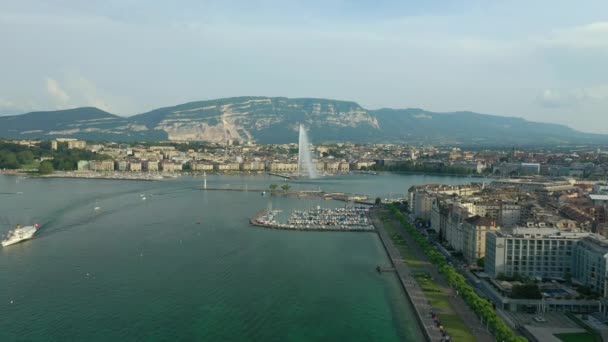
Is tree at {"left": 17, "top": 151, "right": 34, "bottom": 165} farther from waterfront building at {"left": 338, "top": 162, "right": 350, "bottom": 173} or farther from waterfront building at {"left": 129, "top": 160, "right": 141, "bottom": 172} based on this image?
waterfront building at {"left": 338, "top": 162, "right": 350, "bottom": 173}

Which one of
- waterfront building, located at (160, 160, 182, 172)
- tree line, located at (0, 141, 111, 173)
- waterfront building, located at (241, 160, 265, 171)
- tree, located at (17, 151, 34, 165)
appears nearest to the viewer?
tree line, located at (0, 141, 111, 173)

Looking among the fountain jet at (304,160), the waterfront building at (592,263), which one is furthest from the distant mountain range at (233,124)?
the waterfront building at (592,263)

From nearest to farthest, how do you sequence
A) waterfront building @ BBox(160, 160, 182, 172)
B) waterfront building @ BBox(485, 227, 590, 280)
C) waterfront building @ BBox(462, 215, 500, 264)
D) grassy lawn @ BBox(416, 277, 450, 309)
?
→ grassy lawn @ BBox(416, 277, 450, 309) → waterfront building @ BBox(485, 227, 590, 280) → waterfront building @ BBox(462, 215, 500, 264) → waterfront building @ BBox(160, 160, 182, 172)

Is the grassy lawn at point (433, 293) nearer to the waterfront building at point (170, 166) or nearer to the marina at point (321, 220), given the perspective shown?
the marina at point (321, 220)

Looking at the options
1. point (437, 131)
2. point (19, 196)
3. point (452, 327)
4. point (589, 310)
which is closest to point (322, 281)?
point (452, 327)

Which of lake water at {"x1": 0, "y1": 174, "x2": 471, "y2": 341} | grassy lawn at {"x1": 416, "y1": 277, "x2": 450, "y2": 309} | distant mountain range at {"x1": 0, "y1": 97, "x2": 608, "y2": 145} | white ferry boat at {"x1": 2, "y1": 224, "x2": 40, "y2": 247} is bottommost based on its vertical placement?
lake water at {"x1": 0, "y1": 174, "x2": 471, "y2": 341}

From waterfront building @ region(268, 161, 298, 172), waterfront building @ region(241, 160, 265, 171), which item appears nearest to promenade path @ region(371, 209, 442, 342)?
waterfront building @ region(268, 161, 298, 172)
